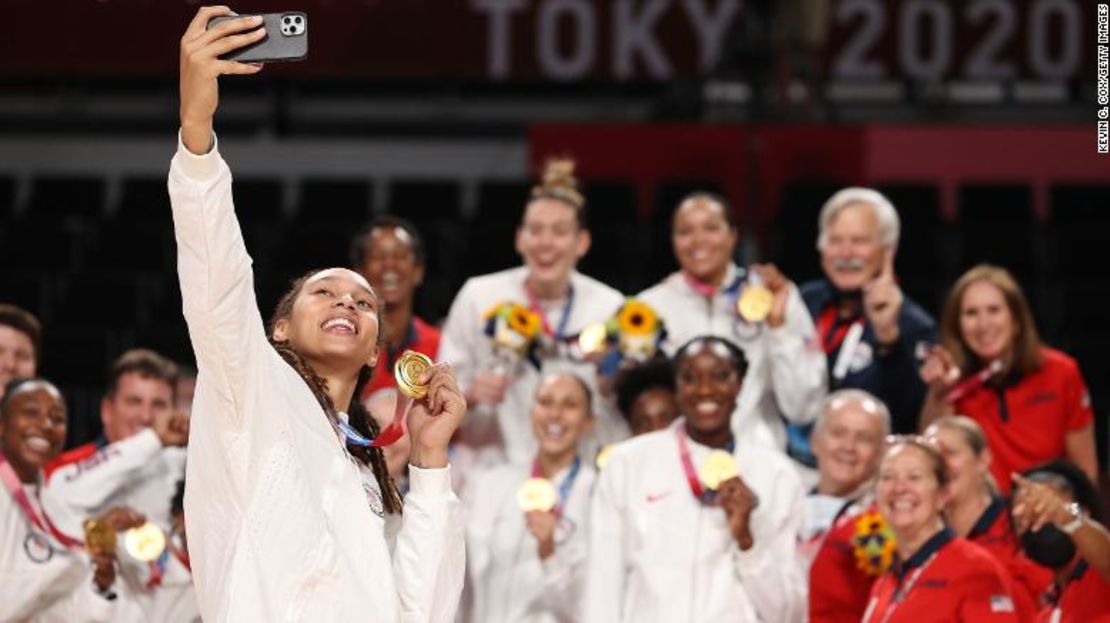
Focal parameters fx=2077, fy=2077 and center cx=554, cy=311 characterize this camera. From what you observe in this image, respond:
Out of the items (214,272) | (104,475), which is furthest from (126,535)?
(214,272)

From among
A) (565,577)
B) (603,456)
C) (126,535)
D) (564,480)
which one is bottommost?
(565,577)

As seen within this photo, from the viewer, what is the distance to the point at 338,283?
15.0 feet

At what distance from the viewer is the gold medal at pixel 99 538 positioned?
7.05 m

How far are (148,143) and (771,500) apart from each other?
6.92 meters

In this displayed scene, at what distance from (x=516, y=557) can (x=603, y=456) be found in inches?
20.9

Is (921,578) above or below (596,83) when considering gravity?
below

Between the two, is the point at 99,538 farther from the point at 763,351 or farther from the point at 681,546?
the point at 763,351

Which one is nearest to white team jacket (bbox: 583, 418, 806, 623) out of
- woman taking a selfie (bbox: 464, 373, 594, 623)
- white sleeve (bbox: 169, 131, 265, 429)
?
woman taking a selfie (bbox: 464, 373, 594, 623)

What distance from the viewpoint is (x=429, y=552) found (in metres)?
4.43

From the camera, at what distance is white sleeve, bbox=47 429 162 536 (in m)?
7.65

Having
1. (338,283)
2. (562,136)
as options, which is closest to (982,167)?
(562,136)

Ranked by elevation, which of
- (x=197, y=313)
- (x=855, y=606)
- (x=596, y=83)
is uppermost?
(x=596, y=83)

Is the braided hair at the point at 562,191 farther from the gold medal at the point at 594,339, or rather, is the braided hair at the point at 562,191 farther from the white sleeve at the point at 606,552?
the white sleeve at the point at 606,552

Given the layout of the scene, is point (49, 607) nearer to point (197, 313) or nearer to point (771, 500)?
point (771, 500)
